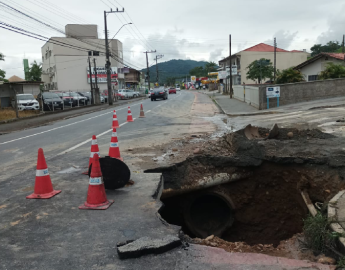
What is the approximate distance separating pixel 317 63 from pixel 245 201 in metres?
29.9

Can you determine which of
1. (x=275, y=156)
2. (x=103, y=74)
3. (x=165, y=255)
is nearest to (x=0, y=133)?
(x=275, y=156)

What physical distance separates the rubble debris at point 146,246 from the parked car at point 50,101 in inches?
997

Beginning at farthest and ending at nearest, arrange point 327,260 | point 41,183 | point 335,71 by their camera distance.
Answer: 1. point 335,71
2. point 41,183
3. point 327,260

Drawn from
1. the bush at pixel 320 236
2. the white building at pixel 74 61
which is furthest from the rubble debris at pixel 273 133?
the white building at pixel 74 61

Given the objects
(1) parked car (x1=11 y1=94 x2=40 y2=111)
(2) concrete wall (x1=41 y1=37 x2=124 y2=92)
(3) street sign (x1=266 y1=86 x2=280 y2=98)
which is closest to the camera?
(3) street sign (x1=266 y1=86 x2=280 y2=98)

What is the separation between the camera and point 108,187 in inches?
198

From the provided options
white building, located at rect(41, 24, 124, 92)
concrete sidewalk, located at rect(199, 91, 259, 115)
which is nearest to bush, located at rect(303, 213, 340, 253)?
concrete sidewalk, located at rect(199, 91, 259, 115)

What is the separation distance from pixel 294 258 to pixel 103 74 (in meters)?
62.7

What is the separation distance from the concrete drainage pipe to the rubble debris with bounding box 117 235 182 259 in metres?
3.12

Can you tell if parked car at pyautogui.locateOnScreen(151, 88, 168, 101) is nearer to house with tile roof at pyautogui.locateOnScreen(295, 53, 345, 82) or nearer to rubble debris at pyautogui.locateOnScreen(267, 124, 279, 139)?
house with tile roof at pyautogui.locateOnScreen(295, 53, 345, 82)

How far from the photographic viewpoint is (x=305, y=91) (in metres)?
21.6

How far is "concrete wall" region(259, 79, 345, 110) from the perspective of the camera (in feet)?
67.8

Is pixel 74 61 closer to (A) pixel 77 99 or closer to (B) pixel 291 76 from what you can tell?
(A) pixel 77 99

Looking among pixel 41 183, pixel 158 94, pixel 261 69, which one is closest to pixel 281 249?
pixel 41 183
